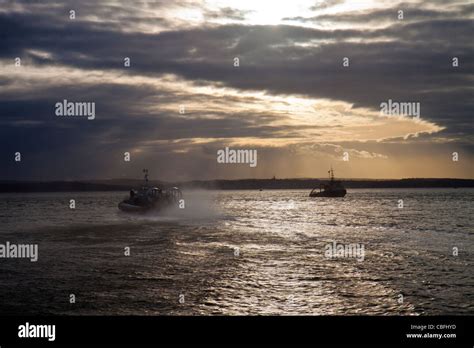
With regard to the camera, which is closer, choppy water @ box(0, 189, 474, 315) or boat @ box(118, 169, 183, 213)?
choppy water @ box(0, 189, 474, 315)
